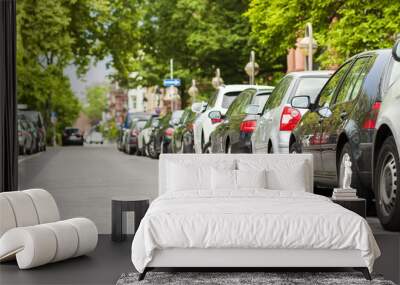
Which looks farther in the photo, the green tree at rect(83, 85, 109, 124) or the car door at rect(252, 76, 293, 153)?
the green tree at rect(83, 85, 109, 124)

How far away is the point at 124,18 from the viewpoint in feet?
82.5

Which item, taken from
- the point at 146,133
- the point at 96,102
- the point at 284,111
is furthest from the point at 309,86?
the point at 96,102

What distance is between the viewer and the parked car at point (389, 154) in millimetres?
8391

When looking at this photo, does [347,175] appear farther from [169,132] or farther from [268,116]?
[169,132]

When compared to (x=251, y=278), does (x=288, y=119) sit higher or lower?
higher

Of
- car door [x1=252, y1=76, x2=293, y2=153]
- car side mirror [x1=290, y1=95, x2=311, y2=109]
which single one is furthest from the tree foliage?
car side mirror [x1=290, y1=95, x2=311, y2=109]

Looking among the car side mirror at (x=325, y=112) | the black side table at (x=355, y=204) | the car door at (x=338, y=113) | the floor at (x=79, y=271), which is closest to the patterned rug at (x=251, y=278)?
the floor at (x=79, y=271)

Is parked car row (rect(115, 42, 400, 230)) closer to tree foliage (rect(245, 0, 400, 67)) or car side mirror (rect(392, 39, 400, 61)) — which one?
car side mirror (rect(392, 39, 400, 61))

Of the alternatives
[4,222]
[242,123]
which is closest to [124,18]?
[242,123]

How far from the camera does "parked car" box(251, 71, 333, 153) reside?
473 inches

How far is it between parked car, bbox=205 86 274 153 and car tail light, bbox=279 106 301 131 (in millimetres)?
1115

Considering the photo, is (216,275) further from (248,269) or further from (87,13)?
(87,13)

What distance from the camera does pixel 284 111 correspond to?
12047 mm

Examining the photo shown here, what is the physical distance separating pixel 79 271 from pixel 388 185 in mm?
2912
